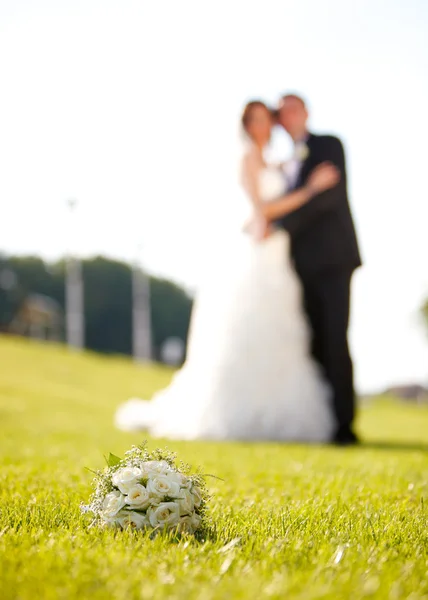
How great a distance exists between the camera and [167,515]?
3752 mm

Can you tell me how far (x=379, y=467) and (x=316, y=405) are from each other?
3.86 metres

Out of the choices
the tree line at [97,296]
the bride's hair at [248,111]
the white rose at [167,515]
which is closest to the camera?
the white rose at [167,515]

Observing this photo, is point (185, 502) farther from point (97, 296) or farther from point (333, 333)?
point (97, 296)

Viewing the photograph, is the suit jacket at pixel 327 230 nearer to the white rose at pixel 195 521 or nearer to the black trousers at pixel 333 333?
the black trousers at pixel 333 333

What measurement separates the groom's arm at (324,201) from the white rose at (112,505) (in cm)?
826

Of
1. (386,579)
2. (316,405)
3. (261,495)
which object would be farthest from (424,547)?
(316,405)

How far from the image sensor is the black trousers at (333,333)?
11.8 metres

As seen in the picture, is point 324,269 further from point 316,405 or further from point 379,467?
point 379,467

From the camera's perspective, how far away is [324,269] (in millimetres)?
11828

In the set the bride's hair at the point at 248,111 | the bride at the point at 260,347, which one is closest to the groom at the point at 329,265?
Answer: the bride at the point at 260,347

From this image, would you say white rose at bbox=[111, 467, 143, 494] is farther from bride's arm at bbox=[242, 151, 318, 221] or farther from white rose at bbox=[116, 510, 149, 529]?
bride's arm at bbox=[242, 151, 318, 221]

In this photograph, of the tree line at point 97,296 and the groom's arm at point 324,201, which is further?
the tree line at point 97,296

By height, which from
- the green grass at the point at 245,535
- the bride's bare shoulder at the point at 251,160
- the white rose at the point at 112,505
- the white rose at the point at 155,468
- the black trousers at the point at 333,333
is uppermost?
the bride's bare shoulder at the point at 251,160

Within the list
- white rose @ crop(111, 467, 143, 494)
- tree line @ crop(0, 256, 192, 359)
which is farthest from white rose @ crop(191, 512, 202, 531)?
tree line @ crop(0, 256, 192, 359)
